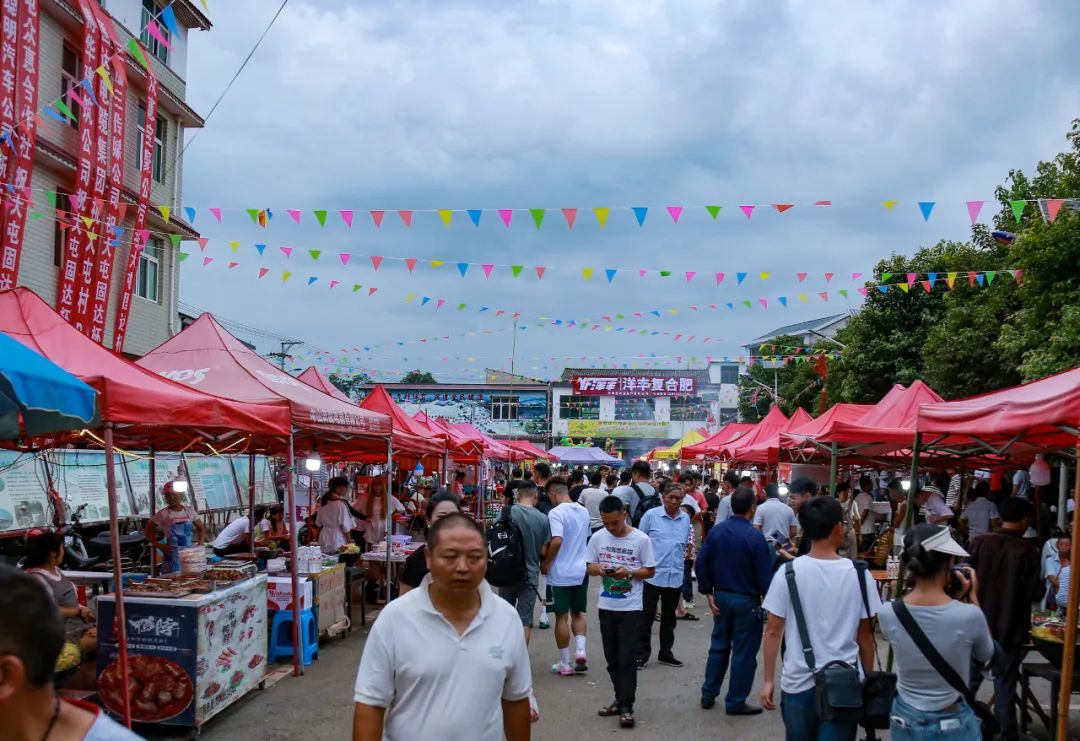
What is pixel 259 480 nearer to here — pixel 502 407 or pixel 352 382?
pixel 352 382

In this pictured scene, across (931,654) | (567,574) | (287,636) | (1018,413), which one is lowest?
(287,636)

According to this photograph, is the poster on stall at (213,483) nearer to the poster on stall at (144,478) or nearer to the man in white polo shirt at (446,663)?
the poster on stall at (144,478)

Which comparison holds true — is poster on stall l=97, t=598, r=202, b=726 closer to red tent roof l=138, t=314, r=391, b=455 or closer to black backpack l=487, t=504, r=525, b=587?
red tent roof l=138, t=314, r=391, b=455

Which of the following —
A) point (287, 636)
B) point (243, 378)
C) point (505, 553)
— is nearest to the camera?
point (505, 553)

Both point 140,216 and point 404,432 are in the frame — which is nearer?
point 404,432

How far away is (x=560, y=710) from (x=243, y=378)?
14.8ft

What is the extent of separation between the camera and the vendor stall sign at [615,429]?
71188 millimetres

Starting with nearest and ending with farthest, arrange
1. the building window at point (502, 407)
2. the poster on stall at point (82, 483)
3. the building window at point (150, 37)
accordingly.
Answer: the poster on stall at point (82, 483)
the building window at point (150, 37)
the building window at point (502, 407)

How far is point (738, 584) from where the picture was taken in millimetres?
6930

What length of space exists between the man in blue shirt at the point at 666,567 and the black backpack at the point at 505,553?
145cm

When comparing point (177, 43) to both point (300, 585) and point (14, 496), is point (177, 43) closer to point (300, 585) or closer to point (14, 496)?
point (14, 496)

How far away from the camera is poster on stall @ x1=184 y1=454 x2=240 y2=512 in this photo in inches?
793

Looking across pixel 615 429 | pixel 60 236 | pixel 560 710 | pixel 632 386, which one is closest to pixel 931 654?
pixel 560 710

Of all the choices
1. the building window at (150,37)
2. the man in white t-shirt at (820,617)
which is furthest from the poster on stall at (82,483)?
the man in white t-shirt at (820,617)
